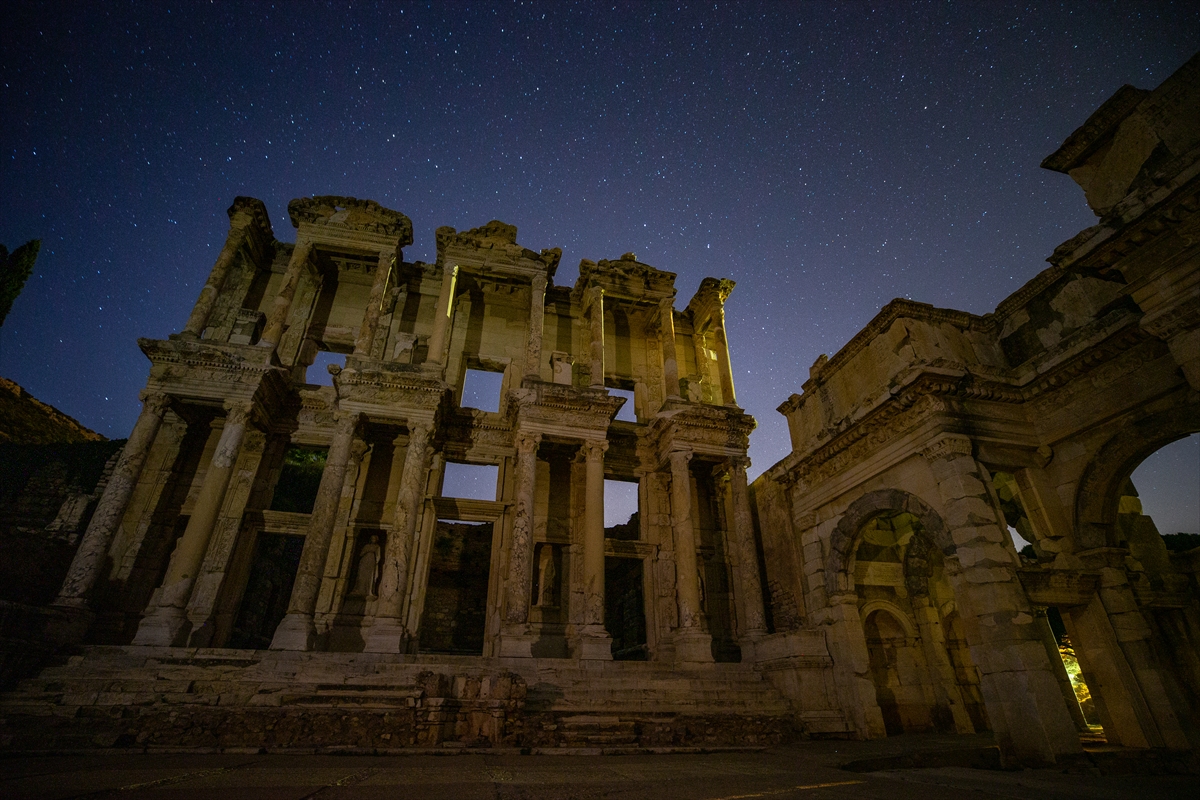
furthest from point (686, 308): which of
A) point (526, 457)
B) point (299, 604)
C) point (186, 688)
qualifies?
point (186, 688)

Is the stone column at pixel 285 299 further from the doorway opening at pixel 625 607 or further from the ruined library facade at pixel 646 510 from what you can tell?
the doorway opening at pixel 625 607

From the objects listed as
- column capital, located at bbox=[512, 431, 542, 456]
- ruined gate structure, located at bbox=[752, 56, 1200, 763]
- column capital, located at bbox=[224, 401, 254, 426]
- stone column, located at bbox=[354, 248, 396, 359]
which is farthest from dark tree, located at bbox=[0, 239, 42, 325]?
ruined gate structure, located at bbox=[752, 56, 1200, 763]

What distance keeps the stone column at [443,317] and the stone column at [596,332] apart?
15.1 feet

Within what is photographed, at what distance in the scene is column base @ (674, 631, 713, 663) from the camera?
1261 centimetres

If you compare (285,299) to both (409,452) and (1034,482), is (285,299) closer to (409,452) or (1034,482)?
(409,452)

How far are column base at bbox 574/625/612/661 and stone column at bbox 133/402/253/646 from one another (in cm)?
875

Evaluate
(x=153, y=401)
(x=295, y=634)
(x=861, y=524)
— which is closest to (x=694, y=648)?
(x=861, y=524)

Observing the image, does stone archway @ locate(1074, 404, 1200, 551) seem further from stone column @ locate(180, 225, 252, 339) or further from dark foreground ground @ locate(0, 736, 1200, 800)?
stone column @ locate(180, 225, 252, 339)

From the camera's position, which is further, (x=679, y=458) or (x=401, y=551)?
(x=679, y=458)

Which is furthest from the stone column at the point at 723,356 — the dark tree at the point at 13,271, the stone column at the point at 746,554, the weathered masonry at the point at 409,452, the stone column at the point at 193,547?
the dark tree at the point at 13,271

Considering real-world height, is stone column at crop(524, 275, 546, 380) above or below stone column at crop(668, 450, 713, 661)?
above

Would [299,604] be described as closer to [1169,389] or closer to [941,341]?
[941,341]

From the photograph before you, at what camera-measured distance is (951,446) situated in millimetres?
9125

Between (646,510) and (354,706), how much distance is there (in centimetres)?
952
